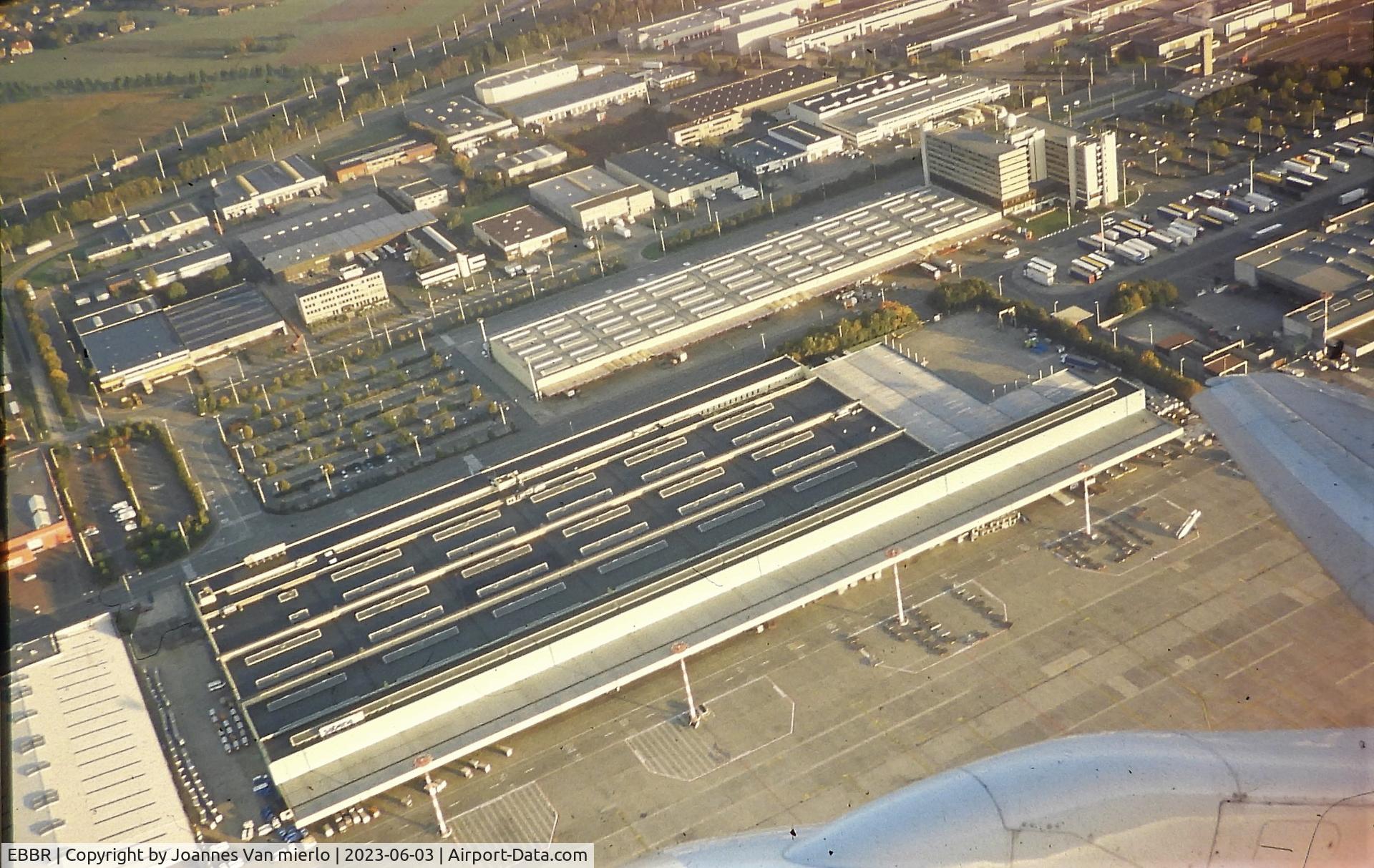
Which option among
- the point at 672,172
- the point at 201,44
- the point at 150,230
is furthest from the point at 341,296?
the point at 201,44

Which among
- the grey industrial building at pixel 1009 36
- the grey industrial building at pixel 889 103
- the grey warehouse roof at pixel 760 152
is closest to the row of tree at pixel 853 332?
the grey warehouse roof at pixel 760 152

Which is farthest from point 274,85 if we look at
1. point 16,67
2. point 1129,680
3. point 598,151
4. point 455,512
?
point 1129,680

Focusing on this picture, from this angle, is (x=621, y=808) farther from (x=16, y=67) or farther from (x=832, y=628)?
(x=16, y=67)

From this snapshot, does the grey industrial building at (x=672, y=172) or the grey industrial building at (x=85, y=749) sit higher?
the grey industrial building at (x=672, y=172)

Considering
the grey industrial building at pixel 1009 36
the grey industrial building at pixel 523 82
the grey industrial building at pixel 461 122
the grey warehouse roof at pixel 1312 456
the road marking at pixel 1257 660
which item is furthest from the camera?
the grey industrial building at pixel 523 82

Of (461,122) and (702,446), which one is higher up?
(461,122)

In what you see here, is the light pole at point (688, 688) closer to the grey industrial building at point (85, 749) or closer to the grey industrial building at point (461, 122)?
the grey industrial building at point (85, 749)

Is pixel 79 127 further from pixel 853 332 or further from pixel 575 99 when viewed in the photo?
pixel 853 332
